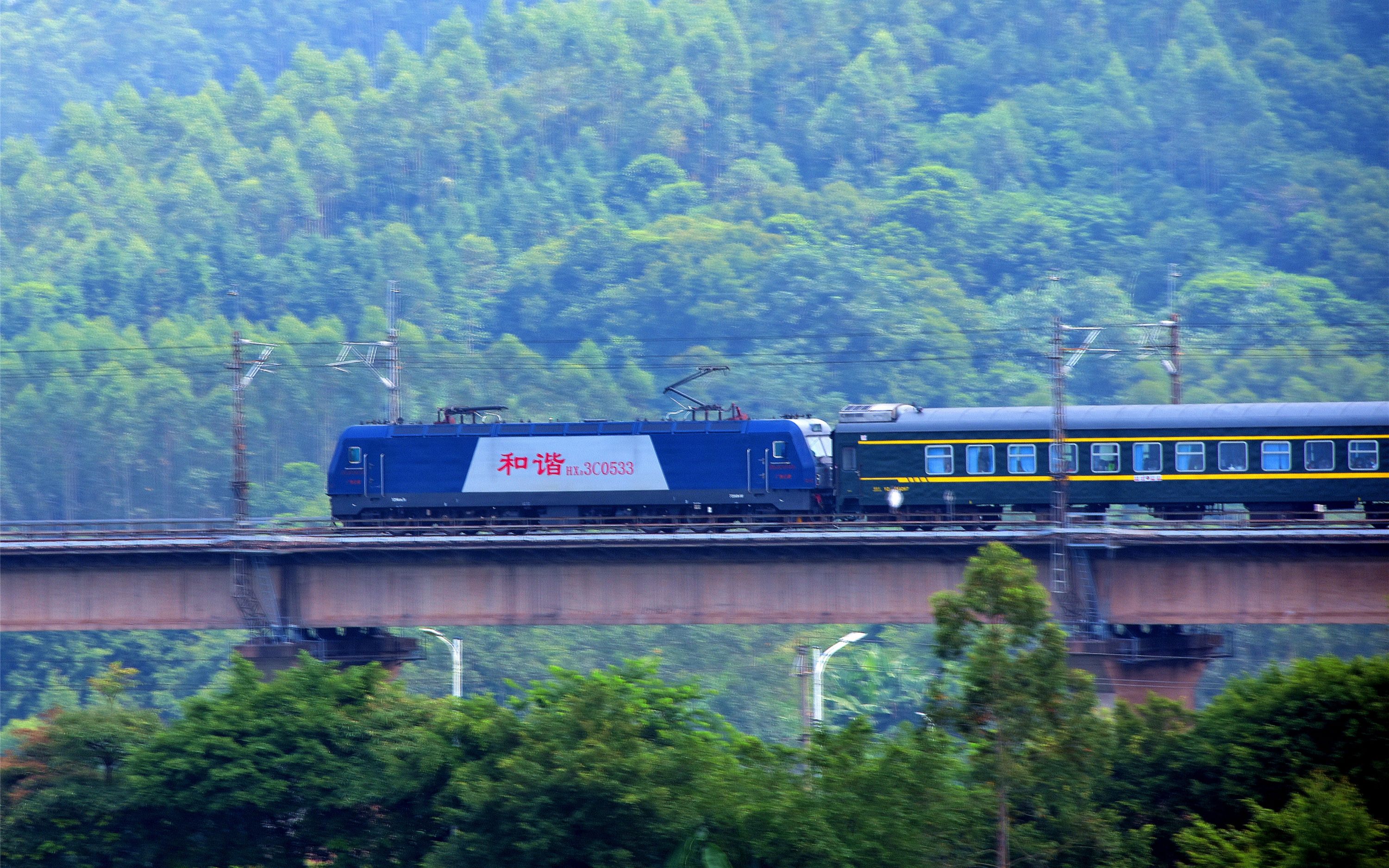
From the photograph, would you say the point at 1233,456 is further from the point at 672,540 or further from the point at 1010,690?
the point at 1010,690

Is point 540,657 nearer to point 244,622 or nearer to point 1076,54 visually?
point 244,622

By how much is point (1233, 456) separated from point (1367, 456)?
3.77 m

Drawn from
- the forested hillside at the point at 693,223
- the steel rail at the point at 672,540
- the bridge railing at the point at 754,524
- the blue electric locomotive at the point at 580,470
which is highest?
the forested hillside at the point at 693,223

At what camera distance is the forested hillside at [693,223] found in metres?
120

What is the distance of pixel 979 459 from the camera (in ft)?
155

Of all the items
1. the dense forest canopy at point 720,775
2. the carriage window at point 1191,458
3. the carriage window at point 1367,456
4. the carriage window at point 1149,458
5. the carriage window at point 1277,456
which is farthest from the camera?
the carriage window at point 1149,458

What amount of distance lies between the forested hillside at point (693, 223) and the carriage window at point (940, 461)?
63387 mm

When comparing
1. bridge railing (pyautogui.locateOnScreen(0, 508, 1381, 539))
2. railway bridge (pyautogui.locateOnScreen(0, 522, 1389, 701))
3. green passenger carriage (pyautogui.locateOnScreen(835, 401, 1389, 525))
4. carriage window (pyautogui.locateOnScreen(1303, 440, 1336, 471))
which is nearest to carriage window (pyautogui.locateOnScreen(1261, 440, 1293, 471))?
green passenger carriage (pyautogui.locateOnScreen(835, 401, 1389, 525))

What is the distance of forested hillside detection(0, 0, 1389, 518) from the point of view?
393 ft

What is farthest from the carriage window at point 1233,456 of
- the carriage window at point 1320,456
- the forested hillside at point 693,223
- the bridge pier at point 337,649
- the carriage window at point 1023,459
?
the forested hillside at point 693,223

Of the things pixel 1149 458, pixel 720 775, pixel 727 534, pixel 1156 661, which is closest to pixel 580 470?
pixel 727 534

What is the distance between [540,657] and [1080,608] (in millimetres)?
50199

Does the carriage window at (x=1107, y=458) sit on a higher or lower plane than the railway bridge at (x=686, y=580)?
higher

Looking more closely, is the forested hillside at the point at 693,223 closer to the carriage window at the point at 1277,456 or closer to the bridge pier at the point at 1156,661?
the carriage window at the point at 1277,456
